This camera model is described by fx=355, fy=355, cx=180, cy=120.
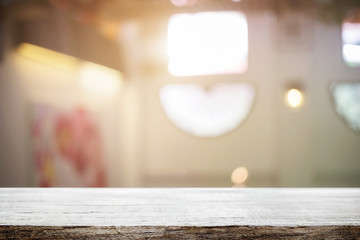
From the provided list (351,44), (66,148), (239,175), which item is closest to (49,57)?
(66,148)

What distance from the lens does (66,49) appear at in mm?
4566

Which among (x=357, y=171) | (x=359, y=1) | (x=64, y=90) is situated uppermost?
(x=359, y=1)

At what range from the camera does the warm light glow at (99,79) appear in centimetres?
489

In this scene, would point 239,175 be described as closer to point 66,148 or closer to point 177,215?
point 66,148

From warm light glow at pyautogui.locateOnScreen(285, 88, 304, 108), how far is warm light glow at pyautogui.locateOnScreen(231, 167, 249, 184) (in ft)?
4.03

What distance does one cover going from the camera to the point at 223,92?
5.50 metres

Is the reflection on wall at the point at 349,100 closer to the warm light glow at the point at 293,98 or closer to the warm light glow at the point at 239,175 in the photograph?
the warm light glow at the point at 293,98

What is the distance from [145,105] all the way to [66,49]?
5.18 feet

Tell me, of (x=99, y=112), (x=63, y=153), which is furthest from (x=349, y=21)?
(x=63, y=153)

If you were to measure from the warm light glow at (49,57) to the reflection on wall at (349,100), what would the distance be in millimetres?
3916

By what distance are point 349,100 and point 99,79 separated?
150 inches

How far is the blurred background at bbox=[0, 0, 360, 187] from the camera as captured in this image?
5316 mm

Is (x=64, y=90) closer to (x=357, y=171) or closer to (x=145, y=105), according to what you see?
(x=145, y=105)

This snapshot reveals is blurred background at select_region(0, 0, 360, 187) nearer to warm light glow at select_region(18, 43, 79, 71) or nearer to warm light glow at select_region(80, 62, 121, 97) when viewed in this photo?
warm light glow at select_region(80, 62, 121, 97)
